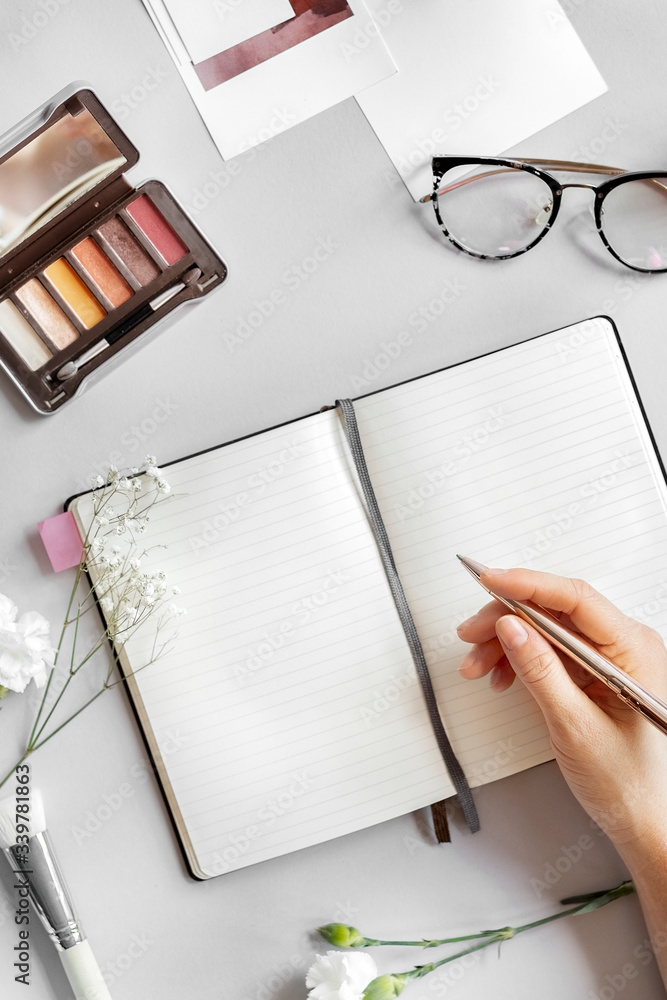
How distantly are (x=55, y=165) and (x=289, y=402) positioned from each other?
36 cm

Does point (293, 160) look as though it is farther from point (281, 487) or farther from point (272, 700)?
point (272, 700)

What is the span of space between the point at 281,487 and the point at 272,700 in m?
0.24

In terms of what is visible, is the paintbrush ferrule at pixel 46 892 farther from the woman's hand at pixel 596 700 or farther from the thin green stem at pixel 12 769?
the woman's hand at pixel 596 700

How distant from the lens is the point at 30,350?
2.86 feet

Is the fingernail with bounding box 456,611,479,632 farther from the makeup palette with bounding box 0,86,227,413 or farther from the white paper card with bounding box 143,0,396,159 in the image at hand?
the white paper card with bounding box 143,0,396,159

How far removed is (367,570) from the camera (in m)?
0.88

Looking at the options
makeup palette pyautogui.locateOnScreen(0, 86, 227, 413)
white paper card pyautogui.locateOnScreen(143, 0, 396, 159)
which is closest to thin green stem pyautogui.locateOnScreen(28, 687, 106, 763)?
makeup palette pyautogui.locateOnScreen(0, 86, 227, 413)

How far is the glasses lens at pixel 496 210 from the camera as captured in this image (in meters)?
0.95

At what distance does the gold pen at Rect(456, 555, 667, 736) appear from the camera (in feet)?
2.31

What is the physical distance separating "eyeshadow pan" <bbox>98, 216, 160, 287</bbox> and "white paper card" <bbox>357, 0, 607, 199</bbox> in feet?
1.02

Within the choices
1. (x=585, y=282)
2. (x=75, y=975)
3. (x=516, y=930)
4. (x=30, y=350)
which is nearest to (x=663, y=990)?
(x=516, y=930)

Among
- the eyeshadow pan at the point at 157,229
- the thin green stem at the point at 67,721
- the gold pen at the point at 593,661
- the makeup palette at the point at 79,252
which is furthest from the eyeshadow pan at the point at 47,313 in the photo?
the gold pen at the point at 593,661

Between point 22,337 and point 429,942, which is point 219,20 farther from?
point 429,942

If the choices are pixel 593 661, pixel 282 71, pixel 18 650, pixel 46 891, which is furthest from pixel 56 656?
pixel 282 71
